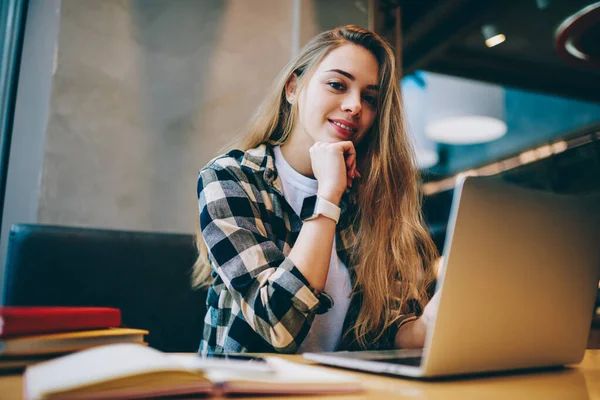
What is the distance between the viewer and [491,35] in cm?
400

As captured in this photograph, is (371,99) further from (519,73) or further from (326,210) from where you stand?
(519,73)

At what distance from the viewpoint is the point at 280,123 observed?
147 cm

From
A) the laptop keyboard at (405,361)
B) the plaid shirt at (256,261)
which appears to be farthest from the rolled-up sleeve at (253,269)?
the laptop keyboard at (405,361)

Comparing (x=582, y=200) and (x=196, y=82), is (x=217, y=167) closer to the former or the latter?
(x=582, y=200)

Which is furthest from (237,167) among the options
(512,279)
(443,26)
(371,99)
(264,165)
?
(443,26)

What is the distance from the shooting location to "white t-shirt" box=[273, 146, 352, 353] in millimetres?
1183

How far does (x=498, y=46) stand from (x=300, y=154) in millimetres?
3851

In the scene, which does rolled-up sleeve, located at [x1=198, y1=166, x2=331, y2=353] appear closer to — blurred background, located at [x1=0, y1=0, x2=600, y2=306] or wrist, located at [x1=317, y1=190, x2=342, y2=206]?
wrist, located at [x1=317, y1=190, x2=342, y2=206]

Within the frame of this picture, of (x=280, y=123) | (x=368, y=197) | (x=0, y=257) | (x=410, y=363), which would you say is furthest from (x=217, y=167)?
(x=0, y=257)

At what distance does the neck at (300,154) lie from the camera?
1.35 m

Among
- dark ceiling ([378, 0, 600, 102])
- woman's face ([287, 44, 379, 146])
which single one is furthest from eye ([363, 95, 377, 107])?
dark ceiling ([378, 0, 600, 102])

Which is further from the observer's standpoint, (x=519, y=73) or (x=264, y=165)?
(x=519, y=73)

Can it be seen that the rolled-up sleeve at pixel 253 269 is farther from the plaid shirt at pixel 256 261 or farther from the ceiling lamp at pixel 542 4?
the ceiling lamp at pixel 542 4

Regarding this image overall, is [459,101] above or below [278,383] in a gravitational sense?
above
